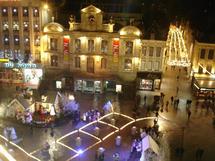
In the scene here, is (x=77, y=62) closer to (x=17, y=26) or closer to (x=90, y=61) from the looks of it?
(x=90, y=61)

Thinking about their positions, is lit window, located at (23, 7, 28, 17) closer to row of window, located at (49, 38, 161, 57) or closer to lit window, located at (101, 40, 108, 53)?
row of window, located at (49, 38, 161, 57)

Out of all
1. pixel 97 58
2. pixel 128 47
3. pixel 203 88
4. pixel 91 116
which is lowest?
pixel 91 116

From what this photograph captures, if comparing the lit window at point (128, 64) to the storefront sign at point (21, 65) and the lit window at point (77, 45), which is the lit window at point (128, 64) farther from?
the storefront sign at point (21, 65)

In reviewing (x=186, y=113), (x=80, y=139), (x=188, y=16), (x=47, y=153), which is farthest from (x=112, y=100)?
(x=188, y=16)

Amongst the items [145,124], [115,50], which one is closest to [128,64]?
[115,50]

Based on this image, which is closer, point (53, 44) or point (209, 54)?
point (53, 44)

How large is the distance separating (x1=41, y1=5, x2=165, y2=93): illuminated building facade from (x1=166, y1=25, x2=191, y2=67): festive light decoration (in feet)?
26.2

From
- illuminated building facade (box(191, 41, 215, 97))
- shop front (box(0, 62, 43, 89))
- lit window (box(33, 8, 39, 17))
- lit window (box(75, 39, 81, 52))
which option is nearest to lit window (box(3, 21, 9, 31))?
lit window (box(33, 8, 39, 17))

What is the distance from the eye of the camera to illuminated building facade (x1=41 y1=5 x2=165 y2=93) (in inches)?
2029

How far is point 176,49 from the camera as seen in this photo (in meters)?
66.3

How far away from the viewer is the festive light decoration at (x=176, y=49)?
2381 inches

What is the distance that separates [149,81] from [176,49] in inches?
618

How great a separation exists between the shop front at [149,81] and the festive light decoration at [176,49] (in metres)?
8.27

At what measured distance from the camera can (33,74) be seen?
180ft
